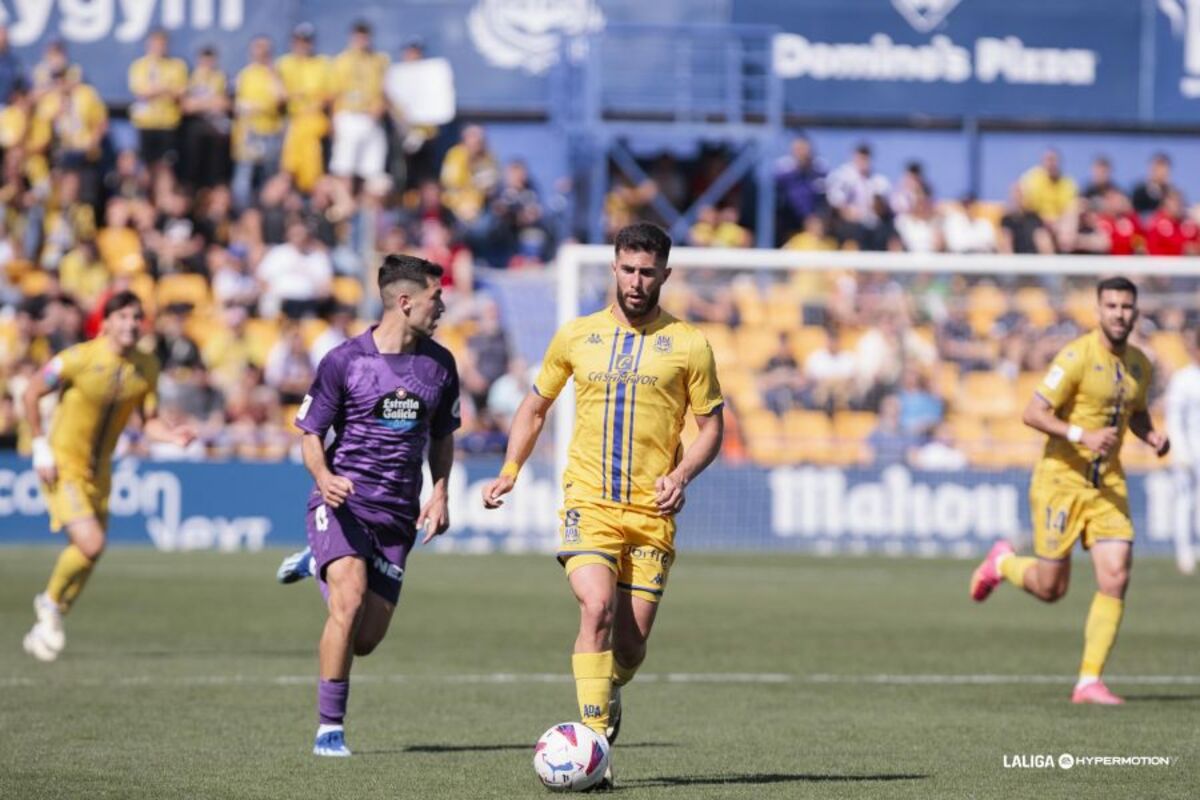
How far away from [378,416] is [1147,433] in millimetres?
5105

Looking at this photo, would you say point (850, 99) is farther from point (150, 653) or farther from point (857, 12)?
point (150, 653)

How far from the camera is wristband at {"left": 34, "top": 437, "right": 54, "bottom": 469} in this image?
1441 centimetres

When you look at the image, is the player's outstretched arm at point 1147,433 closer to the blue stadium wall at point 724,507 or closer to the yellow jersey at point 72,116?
the blue stadium wall at point 724,507

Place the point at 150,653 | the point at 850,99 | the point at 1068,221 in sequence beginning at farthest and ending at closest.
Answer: the point at 850,99
the point at 1068,221
the point at 150,653

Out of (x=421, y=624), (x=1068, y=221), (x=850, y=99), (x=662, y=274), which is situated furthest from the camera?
(x=850, y=99)

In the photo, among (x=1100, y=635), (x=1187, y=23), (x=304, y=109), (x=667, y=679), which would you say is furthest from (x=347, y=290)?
(x=1100, y=635)

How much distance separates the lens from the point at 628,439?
927 cm

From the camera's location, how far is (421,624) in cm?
1752

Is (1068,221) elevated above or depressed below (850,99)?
below

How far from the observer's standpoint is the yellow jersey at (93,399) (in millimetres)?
14742

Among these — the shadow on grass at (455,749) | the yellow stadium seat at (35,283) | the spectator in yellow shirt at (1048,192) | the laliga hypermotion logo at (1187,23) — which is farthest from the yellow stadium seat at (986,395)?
the shadow on grass at (455,749)

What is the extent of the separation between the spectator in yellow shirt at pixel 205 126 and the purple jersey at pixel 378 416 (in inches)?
810

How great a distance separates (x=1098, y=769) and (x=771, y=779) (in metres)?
1.55

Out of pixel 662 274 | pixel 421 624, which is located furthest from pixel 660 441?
pixel 421 624
